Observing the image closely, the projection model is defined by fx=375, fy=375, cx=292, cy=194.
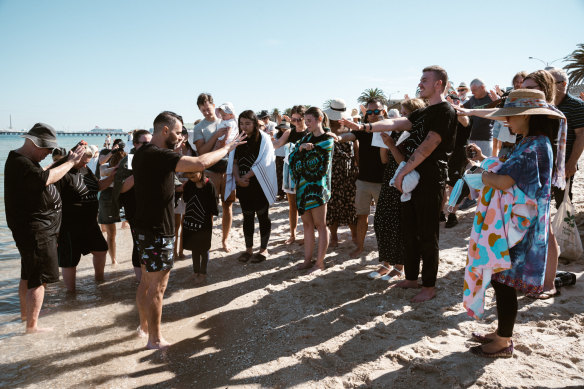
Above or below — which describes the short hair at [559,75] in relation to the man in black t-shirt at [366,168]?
above

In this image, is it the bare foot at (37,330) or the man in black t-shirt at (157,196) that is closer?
the man in black t-shirt at (157,196)

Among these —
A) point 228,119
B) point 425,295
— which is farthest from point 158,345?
point 228,119

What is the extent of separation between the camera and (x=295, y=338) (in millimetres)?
3377

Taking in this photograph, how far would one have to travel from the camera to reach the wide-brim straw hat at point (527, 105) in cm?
254

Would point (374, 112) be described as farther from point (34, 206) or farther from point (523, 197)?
point (34, 206)

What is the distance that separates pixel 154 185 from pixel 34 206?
139 cm

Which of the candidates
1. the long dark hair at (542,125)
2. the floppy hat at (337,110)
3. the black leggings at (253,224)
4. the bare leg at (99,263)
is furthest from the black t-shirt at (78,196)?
the long dark hair at (542,125)

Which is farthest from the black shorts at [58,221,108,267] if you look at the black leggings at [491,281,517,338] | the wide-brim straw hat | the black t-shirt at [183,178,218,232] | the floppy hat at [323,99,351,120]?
the wide-brim straw hat

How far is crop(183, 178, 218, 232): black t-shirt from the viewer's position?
479cm

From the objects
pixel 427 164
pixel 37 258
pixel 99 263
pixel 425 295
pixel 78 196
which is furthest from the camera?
pixel 99 263

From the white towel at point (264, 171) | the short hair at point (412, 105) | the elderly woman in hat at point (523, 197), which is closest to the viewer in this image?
the elderly woman in hat at point (523, 197)

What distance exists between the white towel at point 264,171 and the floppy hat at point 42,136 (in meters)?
2.44

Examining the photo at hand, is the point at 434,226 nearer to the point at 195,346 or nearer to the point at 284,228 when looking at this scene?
the point at 195,346

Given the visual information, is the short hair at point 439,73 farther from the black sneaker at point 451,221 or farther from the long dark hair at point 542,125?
the black sneaker at point 451,221
